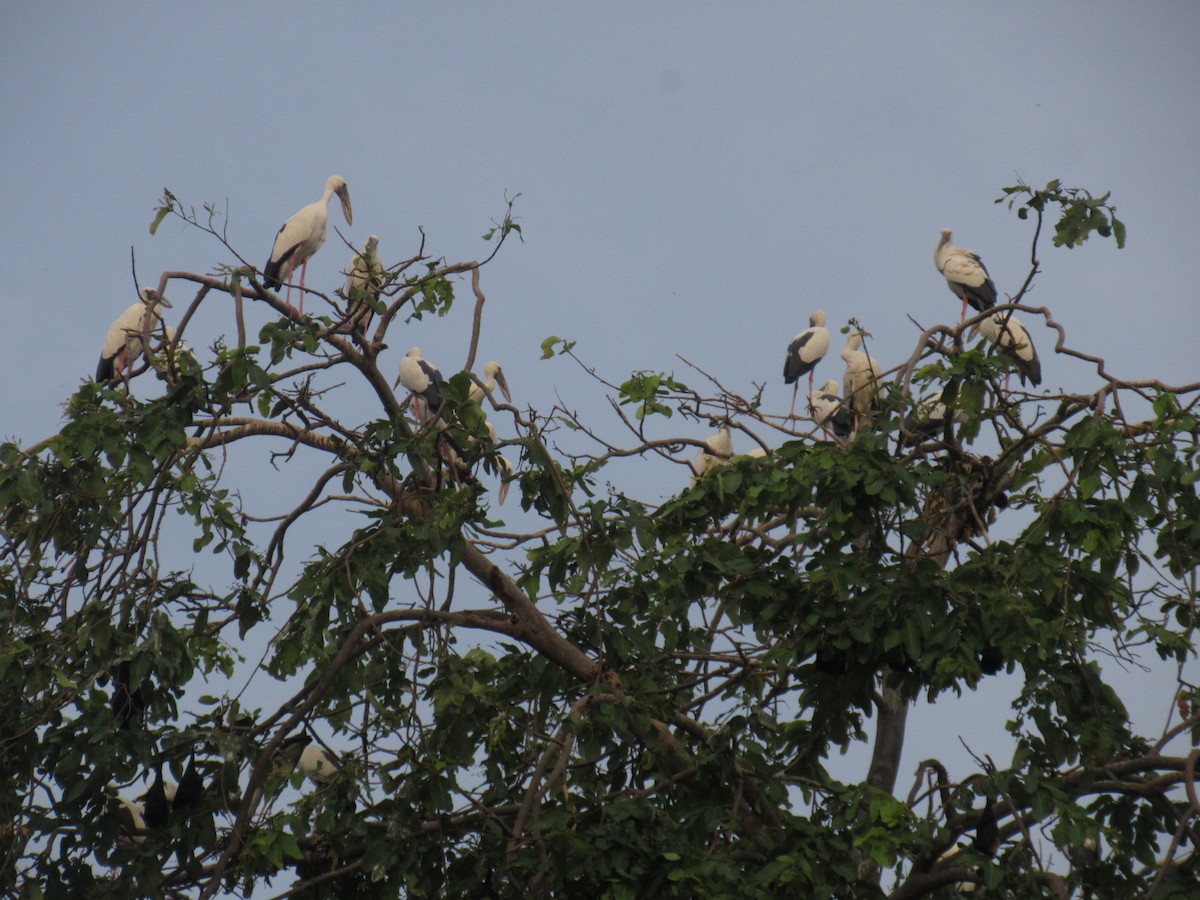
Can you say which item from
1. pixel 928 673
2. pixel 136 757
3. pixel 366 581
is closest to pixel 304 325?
pixel 366 581

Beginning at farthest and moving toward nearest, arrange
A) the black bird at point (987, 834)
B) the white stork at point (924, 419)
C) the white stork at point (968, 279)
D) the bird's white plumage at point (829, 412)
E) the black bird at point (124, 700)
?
1. the white stork at point (968, 279)
2. the bird's white plumage at point (829, 412)
3. the white stork at point (924, 419)
4. the black bird at point (124, 700)
5. the black bird at point (987, 834)

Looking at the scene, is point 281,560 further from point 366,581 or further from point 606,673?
point 606,673

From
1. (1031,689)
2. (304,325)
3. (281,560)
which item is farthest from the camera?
(281,560)

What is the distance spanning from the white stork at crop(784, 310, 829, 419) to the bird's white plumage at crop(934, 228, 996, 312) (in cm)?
117

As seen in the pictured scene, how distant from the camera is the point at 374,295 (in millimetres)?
5293

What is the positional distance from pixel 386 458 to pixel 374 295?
61 centimetres

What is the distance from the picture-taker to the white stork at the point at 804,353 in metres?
12.3

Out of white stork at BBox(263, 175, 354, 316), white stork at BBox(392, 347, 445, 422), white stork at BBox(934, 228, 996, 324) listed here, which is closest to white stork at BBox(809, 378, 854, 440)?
white stork at BBox(934, 228, 996, 324)

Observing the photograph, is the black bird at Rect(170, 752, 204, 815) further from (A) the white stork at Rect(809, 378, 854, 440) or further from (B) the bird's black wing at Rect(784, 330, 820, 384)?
(B) the bird's black wing at Rect(784, 330, 820, 384)

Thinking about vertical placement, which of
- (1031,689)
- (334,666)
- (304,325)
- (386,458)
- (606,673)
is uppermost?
(304,325)

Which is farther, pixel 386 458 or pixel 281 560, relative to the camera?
pixel 281 560

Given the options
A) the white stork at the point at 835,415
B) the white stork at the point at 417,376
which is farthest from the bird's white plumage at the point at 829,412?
the white stork at the point at 417,376

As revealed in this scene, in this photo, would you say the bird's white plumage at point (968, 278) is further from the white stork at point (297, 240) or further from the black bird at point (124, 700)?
the black bird at point (124, 700)

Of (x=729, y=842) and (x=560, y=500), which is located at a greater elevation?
(x=560, y=500)
